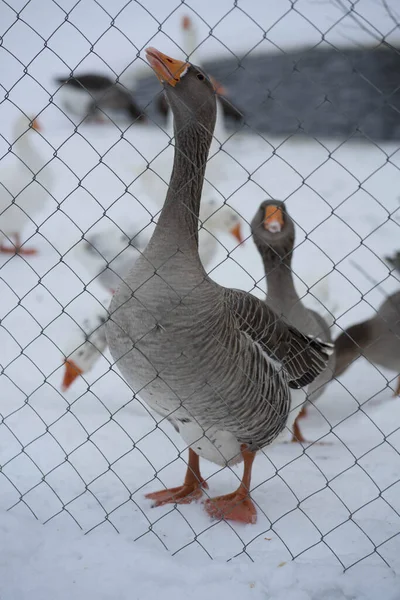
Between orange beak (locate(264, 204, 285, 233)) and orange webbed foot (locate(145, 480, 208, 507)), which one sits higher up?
orange beak (locate(264, 204, 285, 233))

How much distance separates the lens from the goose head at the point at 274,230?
382 cm

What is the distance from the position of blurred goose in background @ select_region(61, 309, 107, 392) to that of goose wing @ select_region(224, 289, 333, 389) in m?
1.45

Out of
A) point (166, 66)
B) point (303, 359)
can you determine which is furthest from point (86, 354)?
point (166, 66)

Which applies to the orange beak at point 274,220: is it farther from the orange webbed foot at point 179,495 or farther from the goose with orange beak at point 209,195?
the orange webbed foot at point 179,495

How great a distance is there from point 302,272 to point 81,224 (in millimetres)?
2206

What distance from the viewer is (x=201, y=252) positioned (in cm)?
520

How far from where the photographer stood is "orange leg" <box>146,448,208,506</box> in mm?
2979

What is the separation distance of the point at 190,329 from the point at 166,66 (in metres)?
0.92

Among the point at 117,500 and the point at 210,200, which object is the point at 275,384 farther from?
the point at 210,200

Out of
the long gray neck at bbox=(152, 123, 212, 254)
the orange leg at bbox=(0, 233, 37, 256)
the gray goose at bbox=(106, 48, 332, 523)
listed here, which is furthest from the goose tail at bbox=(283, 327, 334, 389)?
the orange leg at bbox=(0, 233, 37, 256)

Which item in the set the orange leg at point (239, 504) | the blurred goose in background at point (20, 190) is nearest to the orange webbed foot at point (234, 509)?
the orange leg at point (239, 504)

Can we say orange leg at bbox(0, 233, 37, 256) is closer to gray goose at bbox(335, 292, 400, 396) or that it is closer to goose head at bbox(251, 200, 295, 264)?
goose head at bbox(251, 200, 295, 264)

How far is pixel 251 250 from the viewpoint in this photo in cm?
628

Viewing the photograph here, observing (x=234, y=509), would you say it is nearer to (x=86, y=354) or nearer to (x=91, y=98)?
(x=86, y=354)
